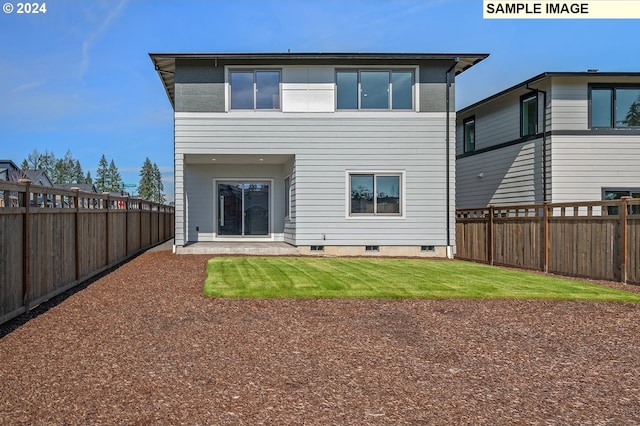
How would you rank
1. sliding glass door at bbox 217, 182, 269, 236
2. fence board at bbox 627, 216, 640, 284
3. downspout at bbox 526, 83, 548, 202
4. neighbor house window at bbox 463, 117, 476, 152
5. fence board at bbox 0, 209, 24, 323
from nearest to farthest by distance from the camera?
fence board at bbox 0, 209, 24, 323, fence board at bbox 627, 216, 640, 284, downspout at bbox 526, 83, 548, 202, sliding glass door at bbox 217, 182, 269, 236, neighbor house window at bbox 463, 117, 476, 152

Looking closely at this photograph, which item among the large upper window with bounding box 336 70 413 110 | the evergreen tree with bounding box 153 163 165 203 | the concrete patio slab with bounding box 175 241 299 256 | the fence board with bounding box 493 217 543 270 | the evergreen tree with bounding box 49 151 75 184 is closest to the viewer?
the fence board with bounding box 493 217 543 270

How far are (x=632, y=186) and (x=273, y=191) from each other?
11.4m

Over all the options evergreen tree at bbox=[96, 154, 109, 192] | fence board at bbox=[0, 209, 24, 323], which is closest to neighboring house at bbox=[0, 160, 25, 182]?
fence board at bbox=[0, 209, 24, 323]

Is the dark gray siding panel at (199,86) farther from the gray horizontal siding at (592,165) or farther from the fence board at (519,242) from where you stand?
the gray horizontal siding at (592,165)

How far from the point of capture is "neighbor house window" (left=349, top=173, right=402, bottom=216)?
1405 centimetres

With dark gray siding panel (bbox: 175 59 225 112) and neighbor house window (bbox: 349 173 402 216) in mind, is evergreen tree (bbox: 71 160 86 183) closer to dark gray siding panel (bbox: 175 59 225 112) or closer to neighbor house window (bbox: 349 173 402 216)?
dark gray siding panel (bbox: 175 59 225 112)

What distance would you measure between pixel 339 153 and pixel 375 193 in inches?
64.5

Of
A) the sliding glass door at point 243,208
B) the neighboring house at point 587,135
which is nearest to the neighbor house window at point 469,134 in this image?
the neighboring house at point 587,135

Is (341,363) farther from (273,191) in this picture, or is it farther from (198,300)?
(273,191)

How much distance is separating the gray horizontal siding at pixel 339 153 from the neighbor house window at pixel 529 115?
10.3ft

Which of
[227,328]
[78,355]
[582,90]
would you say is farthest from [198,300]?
[582,90]

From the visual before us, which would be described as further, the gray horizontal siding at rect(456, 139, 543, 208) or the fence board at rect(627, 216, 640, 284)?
the gray horizontal siding at rect(456, 139, 543, 208)

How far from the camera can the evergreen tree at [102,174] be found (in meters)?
92.3

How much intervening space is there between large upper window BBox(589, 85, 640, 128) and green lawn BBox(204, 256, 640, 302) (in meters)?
6.77
